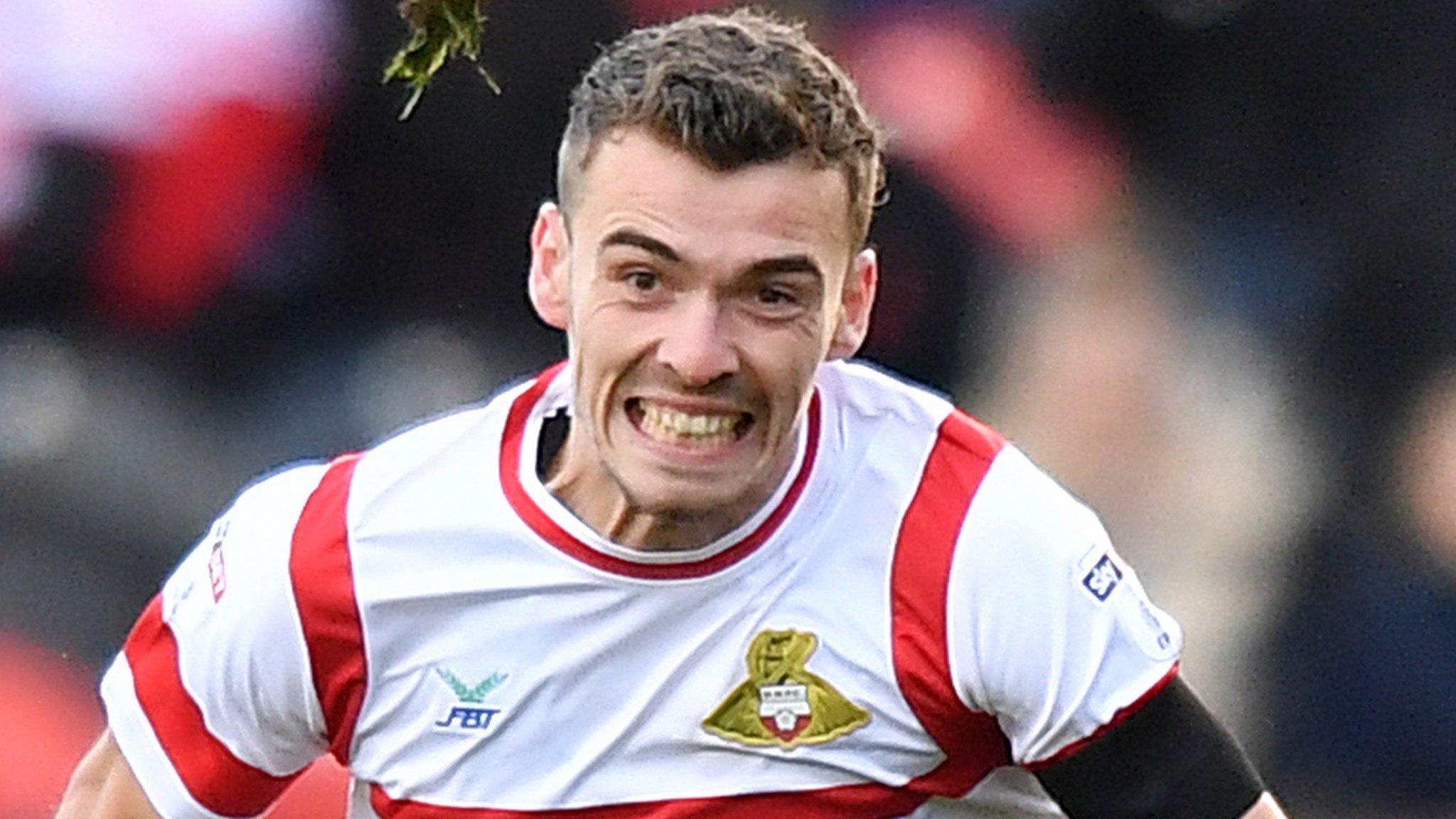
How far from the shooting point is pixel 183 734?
8.52 ft

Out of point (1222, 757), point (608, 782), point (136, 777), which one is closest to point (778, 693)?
point (608, 782)

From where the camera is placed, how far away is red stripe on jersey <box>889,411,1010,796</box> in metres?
2.44

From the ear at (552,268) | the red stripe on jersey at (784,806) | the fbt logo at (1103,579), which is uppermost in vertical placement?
the ear at (552,268)

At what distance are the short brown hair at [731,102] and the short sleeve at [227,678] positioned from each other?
0.48 meters

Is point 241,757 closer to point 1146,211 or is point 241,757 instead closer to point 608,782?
point 608,782

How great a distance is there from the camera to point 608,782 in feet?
8.29

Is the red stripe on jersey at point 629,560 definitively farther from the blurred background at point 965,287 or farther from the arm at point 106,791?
the blurred background at point 965,287

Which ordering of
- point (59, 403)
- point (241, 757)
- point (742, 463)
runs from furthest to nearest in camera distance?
1. point (59, 403)
2. point (241, 757)
3. point (742, 463)

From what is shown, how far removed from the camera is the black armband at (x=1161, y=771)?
7.98 ft

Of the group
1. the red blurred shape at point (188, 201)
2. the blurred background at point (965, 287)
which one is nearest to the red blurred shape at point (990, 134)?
the blurred background at point (965, 287)

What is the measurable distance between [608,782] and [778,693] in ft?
0.65

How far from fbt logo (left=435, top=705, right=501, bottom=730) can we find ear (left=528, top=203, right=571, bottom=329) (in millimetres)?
401

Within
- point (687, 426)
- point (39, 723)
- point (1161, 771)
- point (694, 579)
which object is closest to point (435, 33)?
point (687, 426)

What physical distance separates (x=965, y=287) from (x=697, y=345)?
6.23ft
